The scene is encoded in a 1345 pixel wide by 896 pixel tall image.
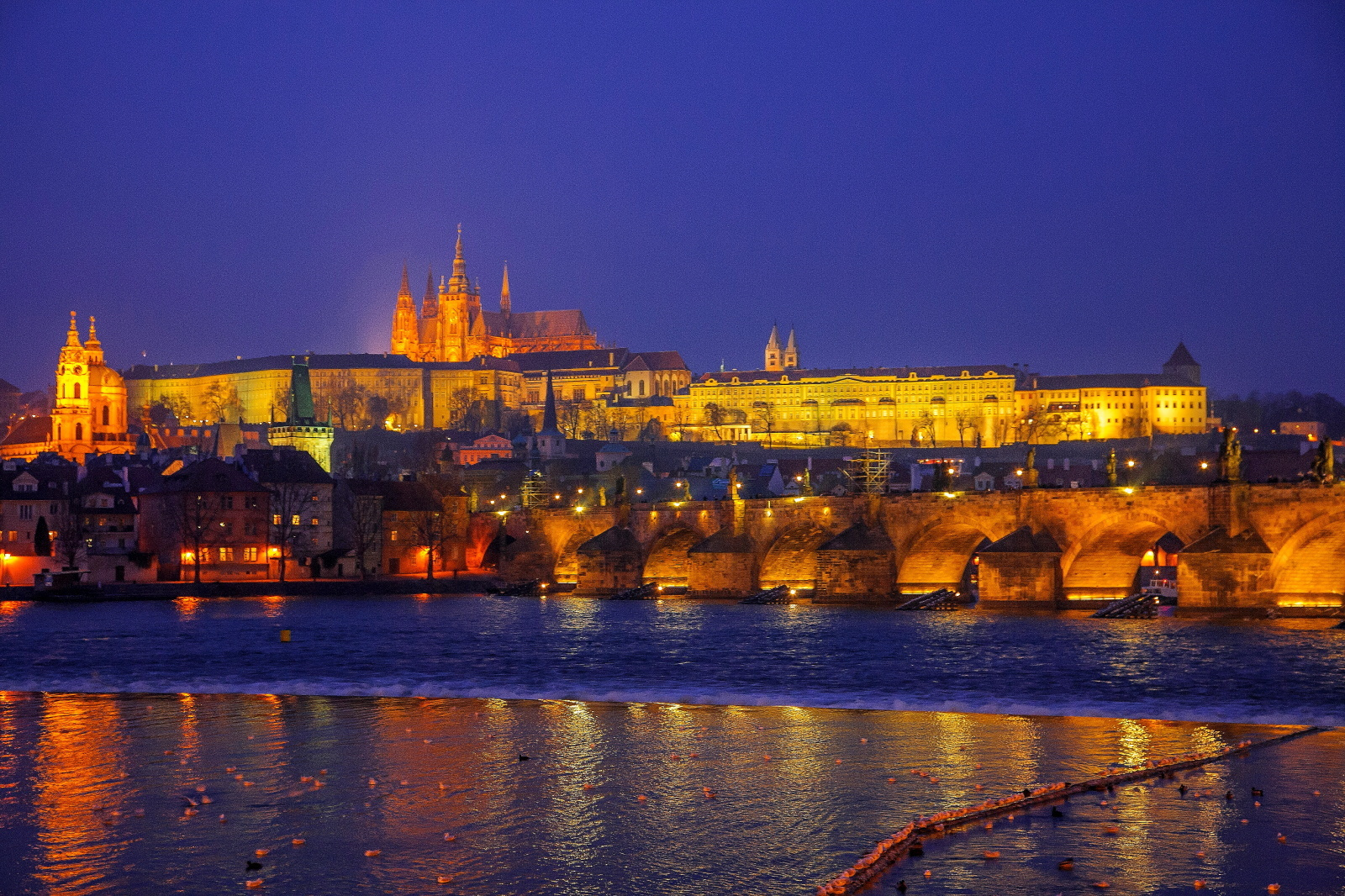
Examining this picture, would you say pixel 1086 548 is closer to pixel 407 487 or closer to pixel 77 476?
pixel 407 487

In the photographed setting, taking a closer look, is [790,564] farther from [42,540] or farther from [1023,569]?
[42,540]

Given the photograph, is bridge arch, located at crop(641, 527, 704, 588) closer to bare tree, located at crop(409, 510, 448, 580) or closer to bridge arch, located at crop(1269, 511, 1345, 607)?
bare tree, located at crop(409, 510, 448, 580)

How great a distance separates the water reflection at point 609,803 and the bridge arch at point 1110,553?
94.9 feet

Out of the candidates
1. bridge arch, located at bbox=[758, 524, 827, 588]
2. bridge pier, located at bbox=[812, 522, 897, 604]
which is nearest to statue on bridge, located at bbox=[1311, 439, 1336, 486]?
bridge pier, located at bbox=[812, 522, 897, 604]

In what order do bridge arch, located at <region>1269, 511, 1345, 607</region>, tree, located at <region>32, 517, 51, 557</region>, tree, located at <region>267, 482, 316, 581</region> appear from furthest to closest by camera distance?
1. tree, located at <region>267, 482, 316, 581</region>
2. tree, located at <region>32, 517, 51, 557</region>
3. bridge arch, located at <region>1269, 511, 1345, 607</region>

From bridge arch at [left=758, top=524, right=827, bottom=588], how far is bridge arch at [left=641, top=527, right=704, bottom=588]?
8.35 meters

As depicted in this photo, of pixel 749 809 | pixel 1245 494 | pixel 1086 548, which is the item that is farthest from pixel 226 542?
pixel 749 809

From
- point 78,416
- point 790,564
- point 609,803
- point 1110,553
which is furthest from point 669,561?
point 78,416

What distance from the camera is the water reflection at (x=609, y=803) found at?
15.4 m

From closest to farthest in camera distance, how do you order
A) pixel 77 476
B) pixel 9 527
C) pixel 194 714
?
pixel 194 714 → pixel 9 527 → pixel 77 476

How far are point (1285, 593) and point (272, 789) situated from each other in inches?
1616

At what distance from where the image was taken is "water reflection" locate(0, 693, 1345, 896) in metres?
15.4

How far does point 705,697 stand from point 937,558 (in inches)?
1427

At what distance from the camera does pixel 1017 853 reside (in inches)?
630
